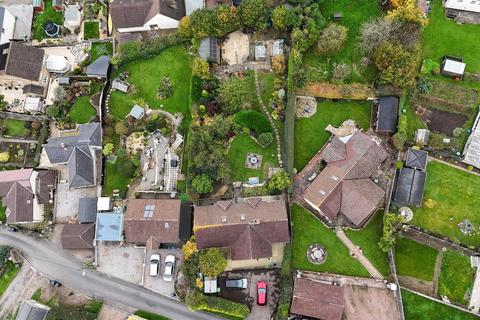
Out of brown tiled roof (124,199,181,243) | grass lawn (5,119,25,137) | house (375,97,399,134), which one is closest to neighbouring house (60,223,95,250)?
brown tiled roof (124,199,181,243)

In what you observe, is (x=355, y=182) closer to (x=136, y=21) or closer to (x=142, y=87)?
(x=142, y=87)

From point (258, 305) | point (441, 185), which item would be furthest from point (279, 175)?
point (441, 185)

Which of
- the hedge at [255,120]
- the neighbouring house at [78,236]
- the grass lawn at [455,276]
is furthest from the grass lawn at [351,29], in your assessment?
the neighbouring house at [78,236]

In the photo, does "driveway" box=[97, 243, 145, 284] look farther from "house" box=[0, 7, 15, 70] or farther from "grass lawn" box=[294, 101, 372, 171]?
"house" box=[0, 7, 15, 70]

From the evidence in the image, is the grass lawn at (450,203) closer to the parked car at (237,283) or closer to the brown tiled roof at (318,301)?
the brown tiled roof at (318,301)

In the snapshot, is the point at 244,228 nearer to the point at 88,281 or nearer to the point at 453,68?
the point at 88,281

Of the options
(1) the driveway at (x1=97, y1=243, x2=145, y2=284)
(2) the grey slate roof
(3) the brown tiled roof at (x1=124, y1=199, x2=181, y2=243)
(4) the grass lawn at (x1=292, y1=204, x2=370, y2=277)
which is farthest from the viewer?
(2) the grey slate roof

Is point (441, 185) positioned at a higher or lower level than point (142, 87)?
lower

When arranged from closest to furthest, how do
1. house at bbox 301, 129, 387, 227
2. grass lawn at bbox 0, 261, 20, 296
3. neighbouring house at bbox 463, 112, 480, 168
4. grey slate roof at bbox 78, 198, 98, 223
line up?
house at bbox 301, 129, 387, 227
neighbouring house at bbox 463, 112, 480, 168
grey slate roof at bbox 78, 198, 98, 223
grass lawn at bbox 0, 261, 20, 296
